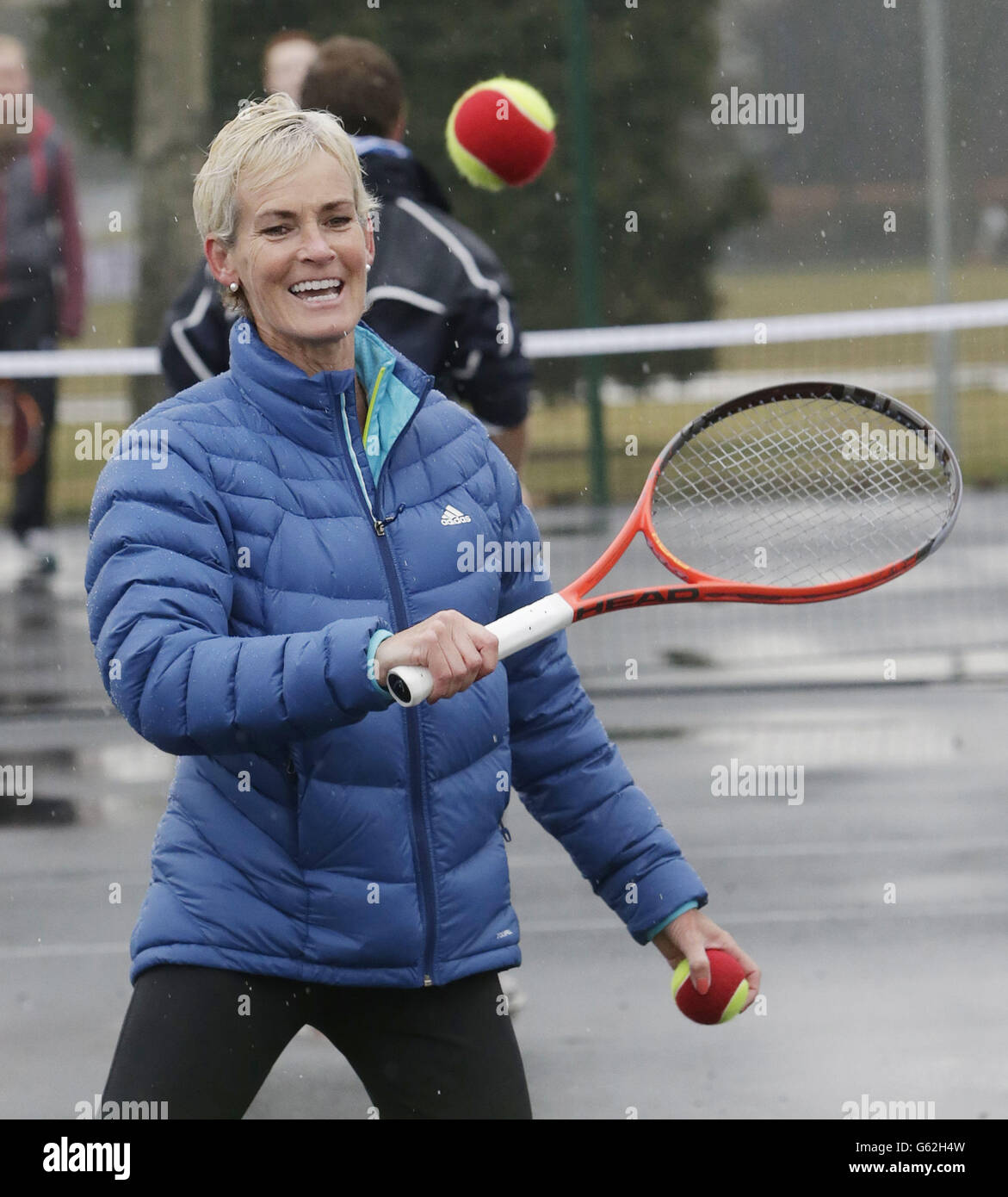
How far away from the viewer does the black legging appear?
9.36ft

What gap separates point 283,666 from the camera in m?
2.69

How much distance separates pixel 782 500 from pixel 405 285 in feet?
3.04

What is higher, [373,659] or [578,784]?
[373,659]

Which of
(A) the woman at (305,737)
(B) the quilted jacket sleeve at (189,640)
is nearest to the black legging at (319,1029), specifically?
(A) the woman at (305,737)

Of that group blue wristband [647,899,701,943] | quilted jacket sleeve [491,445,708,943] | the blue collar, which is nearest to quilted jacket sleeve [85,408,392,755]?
the blue collar

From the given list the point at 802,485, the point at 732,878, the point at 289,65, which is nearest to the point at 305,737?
the point at 802,485

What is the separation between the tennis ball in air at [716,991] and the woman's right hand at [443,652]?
2.26 ft

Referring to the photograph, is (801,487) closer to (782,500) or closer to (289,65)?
(782,500)

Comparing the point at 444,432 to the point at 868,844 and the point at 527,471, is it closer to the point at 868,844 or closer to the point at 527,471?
the point at 868,844

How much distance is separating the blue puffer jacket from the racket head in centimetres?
55

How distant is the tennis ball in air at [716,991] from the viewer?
3.10 meters

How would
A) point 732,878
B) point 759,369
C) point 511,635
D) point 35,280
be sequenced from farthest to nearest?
point 759,369 < point 35,280 < point 732,878 < point 511,635

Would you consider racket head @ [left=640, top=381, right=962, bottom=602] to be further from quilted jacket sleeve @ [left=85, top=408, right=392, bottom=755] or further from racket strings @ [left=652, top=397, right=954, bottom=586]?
quilted jacket sleeve @ [left=85, top=408, right=392, bottom=755]
